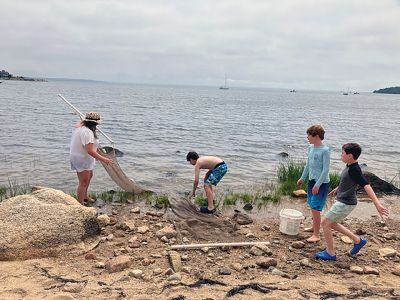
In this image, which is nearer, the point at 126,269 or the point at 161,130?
the point at 126,269

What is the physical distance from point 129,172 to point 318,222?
29.1ft

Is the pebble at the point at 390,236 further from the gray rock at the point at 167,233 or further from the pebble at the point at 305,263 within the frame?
the gray rock at the point at 167,233

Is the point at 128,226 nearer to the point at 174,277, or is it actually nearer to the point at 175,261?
the point at 175,261

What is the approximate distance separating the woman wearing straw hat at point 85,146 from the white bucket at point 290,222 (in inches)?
147

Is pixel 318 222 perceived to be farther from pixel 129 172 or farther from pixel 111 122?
pixel 111 122

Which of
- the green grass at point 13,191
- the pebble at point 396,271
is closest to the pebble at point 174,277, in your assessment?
the pebble at point 396,271

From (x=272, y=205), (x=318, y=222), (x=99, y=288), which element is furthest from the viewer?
(x=272, y=205)

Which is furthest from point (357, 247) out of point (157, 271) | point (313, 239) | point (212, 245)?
point (157, 271)

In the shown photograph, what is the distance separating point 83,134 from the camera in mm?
7848

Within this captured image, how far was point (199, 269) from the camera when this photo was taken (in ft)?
18.8

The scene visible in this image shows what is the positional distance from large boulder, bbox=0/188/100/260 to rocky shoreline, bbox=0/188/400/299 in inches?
6.7

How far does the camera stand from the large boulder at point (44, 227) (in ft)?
19.9

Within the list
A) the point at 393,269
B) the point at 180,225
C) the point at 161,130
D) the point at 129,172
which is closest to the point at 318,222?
the point at 393,269

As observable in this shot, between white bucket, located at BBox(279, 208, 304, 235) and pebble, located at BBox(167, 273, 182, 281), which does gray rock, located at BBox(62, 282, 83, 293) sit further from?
white bucket, located at BBox(279, 208, 304, 235)
